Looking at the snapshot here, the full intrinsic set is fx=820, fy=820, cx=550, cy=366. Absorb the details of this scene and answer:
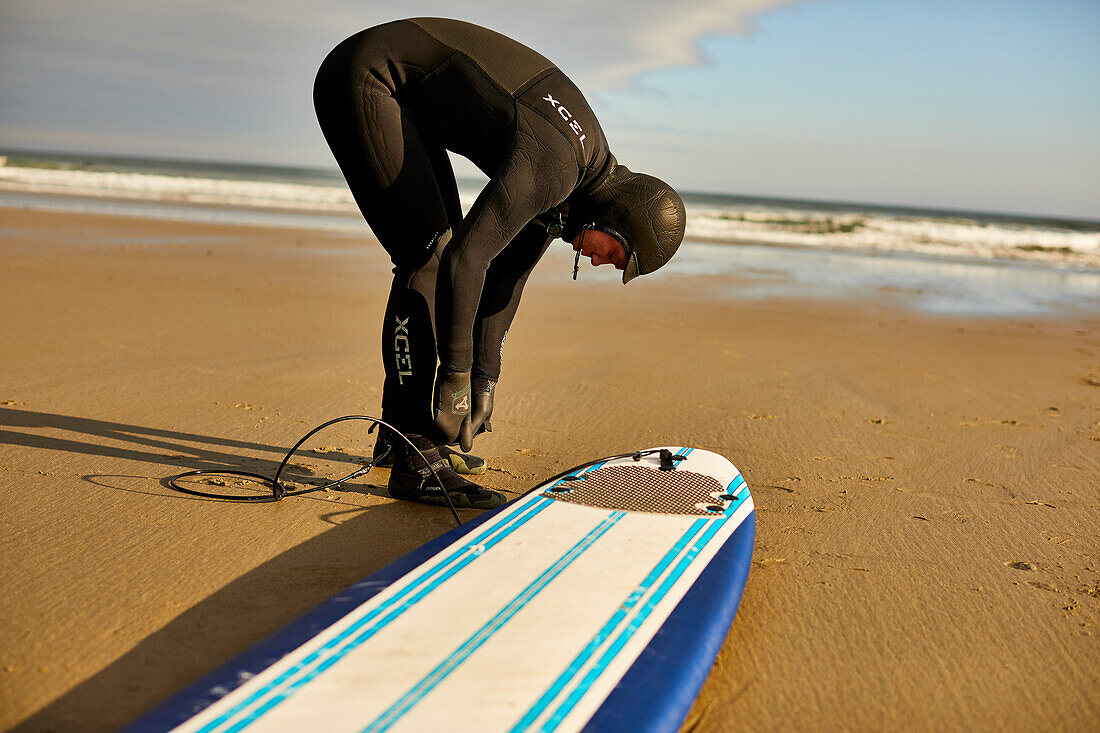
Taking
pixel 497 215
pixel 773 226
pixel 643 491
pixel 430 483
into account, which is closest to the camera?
pixel 497 215

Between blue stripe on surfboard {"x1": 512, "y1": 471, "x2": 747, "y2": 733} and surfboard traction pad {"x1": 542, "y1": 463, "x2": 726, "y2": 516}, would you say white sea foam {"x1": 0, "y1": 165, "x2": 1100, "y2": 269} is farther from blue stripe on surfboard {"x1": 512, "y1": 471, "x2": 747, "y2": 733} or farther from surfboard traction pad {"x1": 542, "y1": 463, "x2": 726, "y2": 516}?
blue stripe on surfboard {"x1": 512, "y1": 471, "x2": 747, "y2": 733}

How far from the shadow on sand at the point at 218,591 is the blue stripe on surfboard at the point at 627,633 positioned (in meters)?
0.77

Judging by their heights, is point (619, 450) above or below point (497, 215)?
below

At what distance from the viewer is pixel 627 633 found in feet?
5.48

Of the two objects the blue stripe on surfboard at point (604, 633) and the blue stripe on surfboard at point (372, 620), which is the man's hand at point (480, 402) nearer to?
the blue stripe on surfboard at point (372, 620)

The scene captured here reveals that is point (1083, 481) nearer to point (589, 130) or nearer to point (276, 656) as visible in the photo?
point (589, 130)

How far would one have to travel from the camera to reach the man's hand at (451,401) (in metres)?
2.47

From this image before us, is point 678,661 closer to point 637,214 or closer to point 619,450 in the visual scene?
point 637,214

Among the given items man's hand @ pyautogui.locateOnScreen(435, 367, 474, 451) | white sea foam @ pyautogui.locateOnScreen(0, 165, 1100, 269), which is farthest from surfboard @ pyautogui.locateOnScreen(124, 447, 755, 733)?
white sea foam @ pyautogui.locateOnScreen(0, 165, 1100, 269)

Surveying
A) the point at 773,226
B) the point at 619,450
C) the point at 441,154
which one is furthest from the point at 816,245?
the point at 441,154

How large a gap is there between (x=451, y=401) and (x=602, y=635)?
103cm

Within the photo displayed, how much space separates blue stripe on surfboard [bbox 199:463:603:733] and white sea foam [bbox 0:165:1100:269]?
1726 cm

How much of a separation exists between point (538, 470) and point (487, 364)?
→ 515 millimetres

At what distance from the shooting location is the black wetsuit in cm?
233
